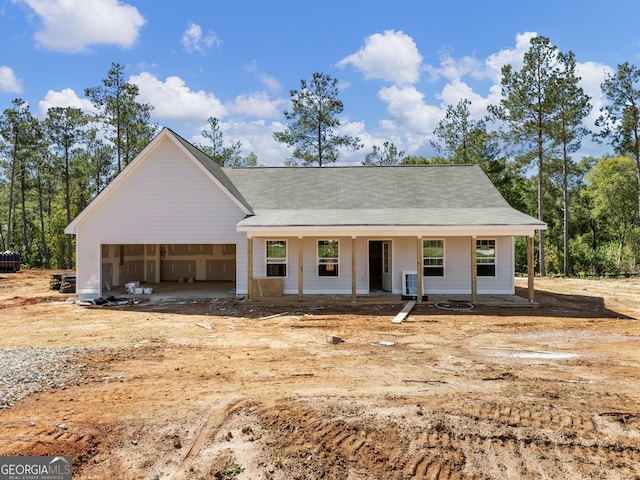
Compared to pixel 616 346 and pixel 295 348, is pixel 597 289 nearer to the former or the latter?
pixel 616 346

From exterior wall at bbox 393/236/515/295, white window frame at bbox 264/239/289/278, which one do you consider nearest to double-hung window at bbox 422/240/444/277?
exterior wall at bbox 393/236/515/295

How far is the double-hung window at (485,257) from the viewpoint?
50.4ft

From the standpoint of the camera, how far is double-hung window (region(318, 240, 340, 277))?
15.6m

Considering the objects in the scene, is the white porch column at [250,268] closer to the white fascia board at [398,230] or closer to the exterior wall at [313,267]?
the white fascia board at [398,230]

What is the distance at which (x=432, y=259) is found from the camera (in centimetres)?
1543

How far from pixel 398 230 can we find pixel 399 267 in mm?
2126

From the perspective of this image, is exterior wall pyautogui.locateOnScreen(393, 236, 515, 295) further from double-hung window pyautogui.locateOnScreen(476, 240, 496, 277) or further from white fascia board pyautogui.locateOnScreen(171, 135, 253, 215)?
white fascia board pyautogui.locateOnScreen(171, 135, 253, 215)

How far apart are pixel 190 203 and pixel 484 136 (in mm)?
26550

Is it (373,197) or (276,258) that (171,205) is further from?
(373,197)

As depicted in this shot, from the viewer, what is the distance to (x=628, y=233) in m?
37.0

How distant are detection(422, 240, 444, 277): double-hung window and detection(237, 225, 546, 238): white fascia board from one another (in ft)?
4.65

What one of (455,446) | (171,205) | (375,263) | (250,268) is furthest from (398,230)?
(455,446)

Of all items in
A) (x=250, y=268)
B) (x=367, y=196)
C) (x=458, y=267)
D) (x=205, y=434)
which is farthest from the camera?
(x=367, y=196)

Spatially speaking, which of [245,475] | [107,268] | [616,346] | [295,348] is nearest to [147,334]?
[295,348]
